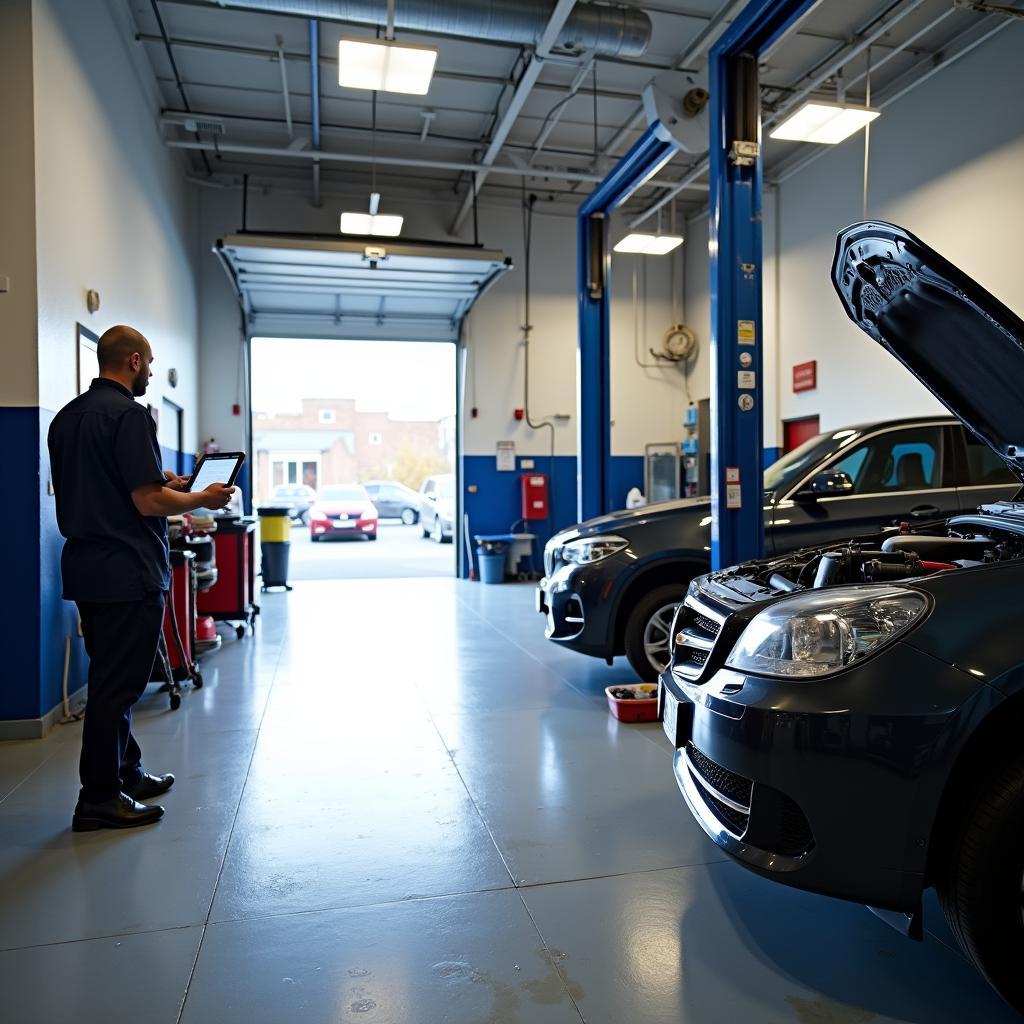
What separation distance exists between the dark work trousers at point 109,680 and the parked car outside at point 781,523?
7.69ft

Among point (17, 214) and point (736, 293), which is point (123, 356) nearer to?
point (17, 214)

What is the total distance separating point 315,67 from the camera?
755 centimetres

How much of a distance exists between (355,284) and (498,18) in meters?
4.37

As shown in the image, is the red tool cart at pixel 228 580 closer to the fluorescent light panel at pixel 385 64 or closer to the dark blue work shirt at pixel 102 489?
the fluorescent light panel at pixel 385 64

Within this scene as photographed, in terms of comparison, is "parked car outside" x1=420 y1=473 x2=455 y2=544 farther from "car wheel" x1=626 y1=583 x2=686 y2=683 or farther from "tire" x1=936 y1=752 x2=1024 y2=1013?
"tire" x1=936 y1=752 x2=1024 y2=1013

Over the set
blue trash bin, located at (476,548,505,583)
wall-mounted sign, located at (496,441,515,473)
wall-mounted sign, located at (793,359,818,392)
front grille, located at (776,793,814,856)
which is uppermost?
wall-mounted sign, located at (793,359,818,392)

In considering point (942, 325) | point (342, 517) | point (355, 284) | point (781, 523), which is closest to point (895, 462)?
point (781, 523)

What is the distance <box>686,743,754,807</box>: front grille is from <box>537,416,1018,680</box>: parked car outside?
229cm

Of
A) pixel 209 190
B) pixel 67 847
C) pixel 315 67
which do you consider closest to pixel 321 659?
pixel 67 847

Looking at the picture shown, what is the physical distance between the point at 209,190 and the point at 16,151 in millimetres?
7092

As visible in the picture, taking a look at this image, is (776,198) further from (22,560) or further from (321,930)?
(321,930)

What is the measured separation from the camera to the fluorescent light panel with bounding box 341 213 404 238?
8312mm

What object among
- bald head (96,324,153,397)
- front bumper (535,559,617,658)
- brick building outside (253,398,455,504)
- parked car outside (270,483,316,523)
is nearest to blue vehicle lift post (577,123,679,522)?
front bumper (535,559,617,658)

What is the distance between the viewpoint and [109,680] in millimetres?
2805
